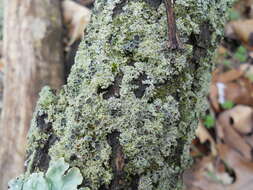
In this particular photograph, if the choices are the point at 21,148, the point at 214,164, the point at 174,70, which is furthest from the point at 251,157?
the point at 174,70

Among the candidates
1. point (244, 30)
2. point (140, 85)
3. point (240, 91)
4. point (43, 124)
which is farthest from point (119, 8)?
point (244, 30)

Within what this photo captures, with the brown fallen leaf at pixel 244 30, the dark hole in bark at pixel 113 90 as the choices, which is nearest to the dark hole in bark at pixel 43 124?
the dark hole in bark at pixel 113 90

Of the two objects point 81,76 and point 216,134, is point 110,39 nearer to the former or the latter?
point 81,76

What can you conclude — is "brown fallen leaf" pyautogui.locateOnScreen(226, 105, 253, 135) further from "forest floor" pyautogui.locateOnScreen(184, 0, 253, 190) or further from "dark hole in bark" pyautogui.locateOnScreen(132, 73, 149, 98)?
"dark hole in bark" pyautogui.locateOnScreen(132, 73, 149, 98)

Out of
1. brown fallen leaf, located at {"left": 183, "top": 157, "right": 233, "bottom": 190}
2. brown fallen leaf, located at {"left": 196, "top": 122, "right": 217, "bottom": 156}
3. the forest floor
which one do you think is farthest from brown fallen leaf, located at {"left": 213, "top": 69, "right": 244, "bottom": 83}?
brown fallen leaf, located at {"left": 183, "top": 157, "right": 233, "bottom": 190}

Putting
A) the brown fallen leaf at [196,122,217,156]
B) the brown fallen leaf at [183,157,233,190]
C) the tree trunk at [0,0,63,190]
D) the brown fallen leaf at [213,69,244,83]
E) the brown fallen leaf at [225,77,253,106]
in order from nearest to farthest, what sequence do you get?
the tree trunk at [0,0,63,190], the brown fallen leaf at [183,157,233,190], the brown fallen leaf at [196,122,217,156], the brown fallen leaf at [225,77,253,106], the brown fallen leaf at [213,69,244,83]

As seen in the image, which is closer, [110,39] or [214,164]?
[110,39]

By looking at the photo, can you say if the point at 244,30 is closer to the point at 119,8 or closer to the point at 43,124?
the point at 119,8
